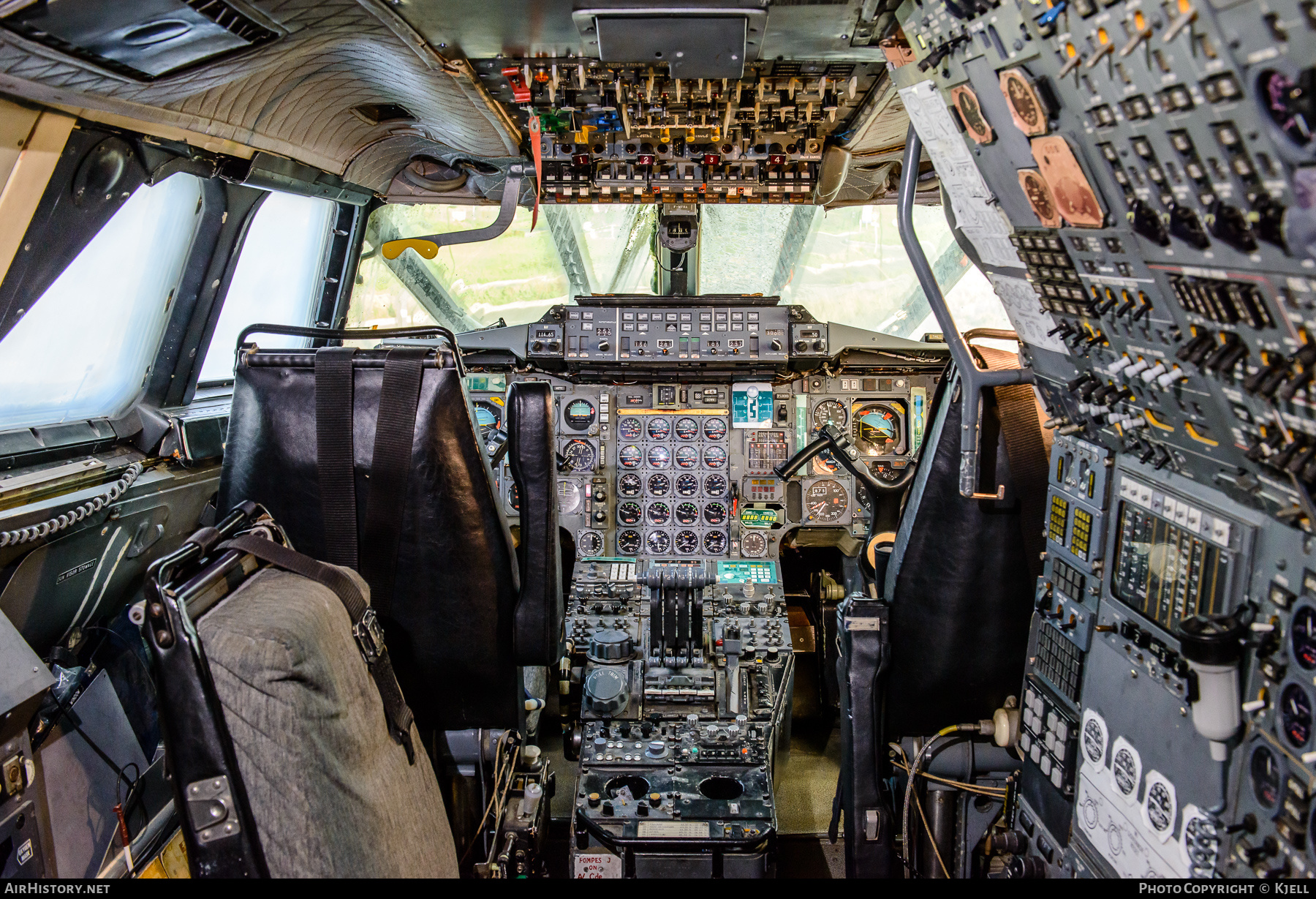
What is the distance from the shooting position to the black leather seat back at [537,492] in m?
2.34

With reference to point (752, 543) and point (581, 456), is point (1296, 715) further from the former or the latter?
point (581, 456)

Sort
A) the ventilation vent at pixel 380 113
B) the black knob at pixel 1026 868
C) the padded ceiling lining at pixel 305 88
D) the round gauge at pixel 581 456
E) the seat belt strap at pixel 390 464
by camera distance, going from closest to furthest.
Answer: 1. the padded ceiling lining at pixel 305 88
2. the seat belt strap at pixel 390 464
3. the black knob at pixel 1026 868
4. the ventilation vent at pixel 380 113
5. the round gauge at pixel 581 456

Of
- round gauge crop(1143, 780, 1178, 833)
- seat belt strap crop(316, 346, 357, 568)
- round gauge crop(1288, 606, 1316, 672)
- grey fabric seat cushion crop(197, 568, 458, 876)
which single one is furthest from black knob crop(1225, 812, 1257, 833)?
seat belt strap crop(316, 346, 357, 568)

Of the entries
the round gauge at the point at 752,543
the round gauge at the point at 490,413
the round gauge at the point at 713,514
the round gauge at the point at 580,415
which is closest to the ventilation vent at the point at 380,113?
the round gauge at the point at 490,413

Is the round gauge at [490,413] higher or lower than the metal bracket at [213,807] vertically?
higher

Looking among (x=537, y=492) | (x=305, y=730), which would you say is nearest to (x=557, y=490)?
(x=537, y=492)

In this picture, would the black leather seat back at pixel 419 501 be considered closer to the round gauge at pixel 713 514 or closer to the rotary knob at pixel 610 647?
the rotary knob at pixel 610 647

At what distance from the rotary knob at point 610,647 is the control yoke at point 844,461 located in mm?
1099

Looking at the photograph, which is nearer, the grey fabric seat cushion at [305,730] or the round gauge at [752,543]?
the grey fabric seat cushion at [305,730]

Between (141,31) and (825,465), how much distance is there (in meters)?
3.73

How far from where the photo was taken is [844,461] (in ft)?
10.7

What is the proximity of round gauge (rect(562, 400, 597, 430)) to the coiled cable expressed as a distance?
7.87 ft

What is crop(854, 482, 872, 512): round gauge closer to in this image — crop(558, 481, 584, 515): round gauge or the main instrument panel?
the main instrument panel

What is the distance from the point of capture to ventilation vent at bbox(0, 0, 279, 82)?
1.54 m
